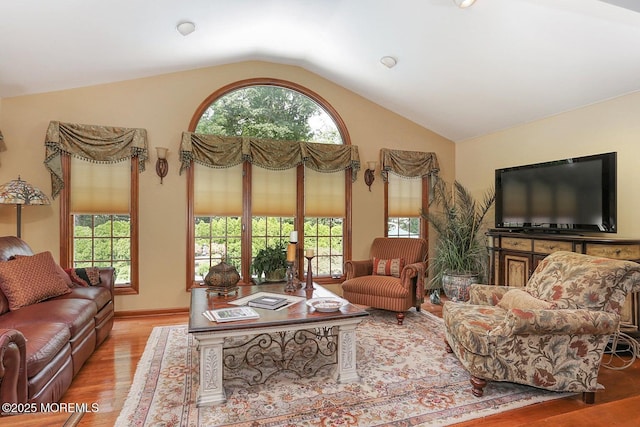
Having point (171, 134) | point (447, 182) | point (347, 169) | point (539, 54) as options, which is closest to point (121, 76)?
point (171, 134)

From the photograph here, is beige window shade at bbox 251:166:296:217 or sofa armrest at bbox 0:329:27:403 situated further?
beige window shade at bbox 251:166:296:217

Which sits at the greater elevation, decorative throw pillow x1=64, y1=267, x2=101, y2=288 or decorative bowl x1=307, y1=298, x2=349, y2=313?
decorative throw pillow x1=64, y1=267, x2=101, y2=288

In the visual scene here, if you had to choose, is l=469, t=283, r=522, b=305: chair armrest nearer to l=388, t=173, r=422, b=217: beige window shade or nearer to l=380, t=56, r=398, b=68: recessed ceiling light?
l=388, t=173, r=422, b=217: beige window shade

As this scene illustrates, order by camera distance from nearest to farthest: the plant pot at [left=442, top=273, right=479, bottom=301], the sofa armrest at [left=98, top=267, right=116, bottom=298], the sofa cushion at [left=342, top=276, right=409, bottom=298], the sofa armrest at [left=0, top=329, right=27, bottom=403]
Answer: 1. the sofa armrest at [left=0, top=329, right=27, bottom=403]
2. the sofa armrest at [left=98, top=267, right=116, bottom=298]
3. the sofa cushion at [left=342, top=276, right=409, bottom=298]
4. the plant pot at [left=442, top=273, right=479, bottom=301]

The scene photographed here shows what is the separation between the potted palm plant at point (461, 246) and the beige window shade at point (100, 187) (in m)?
4.28

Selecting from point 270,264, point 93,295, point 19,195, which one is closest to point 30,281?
point 93,295

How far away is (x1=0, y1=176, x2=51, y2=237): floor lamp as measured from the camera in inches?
127

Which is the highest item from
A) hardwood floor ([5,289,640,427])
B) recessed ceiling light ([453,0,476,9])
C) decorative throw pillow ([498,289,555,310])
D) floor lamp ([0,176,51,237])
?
recessed ceiling light ([453,0,476,9])

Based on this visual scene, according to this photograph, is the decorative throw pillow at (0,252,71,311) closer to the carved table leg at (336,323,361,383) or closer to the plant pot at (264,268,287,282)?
the plant pot at (264,268,287,282)

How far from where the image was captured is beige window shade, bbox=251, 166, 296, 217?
4527 mm

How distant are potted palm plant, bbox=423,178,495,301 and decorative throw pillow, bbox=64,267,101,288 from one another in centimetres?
422

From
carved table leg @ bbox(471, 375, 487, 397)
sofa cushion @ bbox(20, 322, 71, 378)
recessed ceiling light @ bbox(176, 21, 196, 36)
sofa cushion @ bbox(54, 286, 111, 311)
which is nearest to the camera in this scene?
sofa cushion @ bbox(20, 322, 71, 378)

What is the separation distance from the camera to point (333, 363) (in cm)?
272

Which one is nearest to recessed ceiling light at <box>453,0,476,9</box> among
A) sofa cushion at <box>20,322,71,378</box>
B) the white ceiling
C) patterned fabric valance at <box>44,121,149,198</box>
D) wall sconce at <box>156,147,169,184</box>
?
the white ceiling
